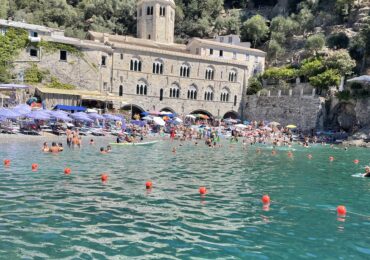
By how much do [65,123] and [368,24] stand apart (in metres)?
43.1

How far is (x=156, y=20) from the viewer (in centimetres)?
6388

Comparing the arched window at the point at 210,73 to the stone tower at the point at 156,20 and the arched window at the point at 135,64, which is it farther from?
the stone tower at the point at 156,20

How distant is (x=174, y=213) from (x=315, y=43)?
5461 cm

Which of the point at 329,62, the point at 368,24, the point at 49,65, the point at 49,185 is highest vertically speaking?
the point at 368,24

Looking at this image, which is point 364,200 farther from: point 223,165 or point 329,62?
point 329,62

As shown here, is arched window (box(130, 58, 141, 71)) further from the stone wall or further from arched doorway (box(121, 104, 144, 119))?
the stone wall

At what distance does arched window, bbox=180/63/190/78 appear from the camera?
55.8 meters

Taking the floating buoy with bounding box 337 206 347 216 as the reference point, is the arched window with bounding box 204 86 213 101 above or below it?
above

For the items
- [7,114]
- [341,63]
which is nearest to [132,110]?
[7,114]

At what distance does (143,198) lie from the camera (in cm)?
1385

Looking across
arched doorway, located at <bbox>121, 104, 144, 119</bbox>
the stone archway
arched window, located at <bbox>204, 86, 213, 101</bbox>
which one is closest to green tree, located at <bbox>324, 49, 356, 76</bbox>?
arched window, located at <bbox>204, 86, 213, 101</bbox>

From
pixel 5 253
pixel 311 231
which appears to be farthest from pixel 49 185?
pixel 311 231

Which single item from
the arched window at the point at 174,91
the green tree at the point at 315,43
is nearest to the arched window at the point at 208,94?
the arched window at the point at 174,91

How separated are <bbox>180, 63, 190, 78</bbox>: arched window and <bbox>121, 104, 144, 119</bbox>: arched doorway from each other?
8017 mm
